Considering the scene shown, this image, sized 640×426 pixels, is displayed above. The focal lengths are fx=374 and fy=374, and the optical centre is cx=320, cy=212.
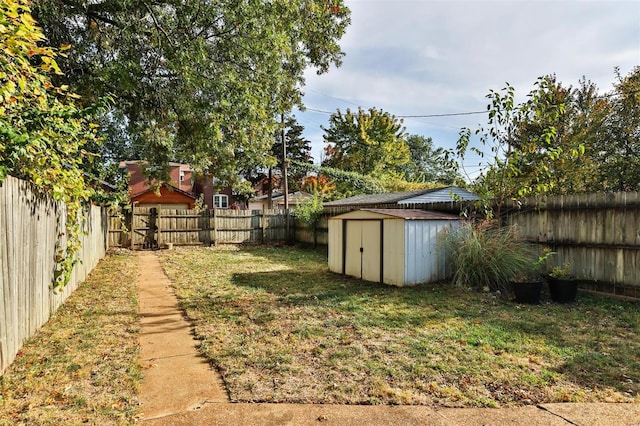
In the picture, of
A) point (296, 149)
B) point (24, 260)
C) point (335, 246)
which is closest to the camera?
point (24, 260)

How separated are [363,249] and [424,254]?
4.06ft

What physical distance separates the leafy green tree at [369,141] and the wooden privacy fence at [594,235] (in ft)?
68.5

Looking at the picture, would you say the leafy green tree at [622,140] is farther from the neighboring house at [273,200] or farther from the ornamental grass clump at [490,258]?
the neighboring house at [273,200]

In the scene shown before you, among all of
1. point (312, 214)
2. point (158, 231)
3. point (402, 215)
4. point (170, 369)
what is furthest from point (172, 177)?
point (170, 369)

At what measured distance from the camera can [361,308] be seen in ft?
17.1

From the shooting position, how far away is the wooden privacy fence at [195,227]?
13188mm

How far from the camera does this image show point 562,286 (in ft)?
17.9

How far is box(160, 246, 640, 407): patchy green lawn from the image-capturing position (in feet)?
9.12

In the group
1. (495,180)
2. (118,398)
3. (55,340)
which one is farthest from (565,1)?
(55,340)

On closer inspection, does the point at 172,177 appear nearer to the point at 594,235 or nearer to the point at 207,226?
the point at 207,226

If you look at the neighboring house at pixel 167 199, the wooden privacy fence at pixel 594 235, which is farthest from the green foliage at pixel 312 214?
the neighboring house at pixel 167 199

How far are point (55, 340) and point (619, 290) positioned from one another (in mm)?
7244

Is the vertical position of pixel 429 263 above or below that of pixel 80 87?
below

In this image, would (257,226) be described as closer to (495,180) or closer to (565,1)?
(495,180)
